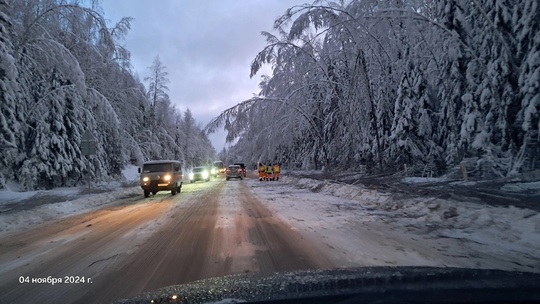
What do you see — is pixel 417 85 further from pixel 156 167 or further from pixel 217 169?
pixel 217 169

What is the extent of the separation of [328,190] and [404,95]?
7141 millimetres

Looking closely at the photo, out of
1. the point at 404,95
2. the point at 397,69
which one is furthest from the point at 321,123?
the point at 404,95

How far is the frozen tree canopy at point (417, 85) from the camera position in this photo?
13.4 meters

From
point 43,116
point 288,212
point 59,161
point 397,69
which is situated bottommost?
point 288,212

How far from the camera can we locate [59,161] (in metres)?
21.6

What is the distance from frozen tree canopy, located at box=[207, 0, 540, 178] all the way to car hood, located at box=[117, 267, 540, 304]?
37.6ft

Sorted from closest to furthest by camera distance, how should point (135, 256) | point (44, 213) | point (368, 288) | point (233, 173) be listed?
point (368, 288) < point (135, 256) < point (44, 213) < point (233, 173)

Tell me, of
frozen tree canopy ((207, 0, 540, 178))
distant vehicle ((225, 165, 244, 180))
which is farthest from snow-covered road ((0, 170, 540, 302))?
distant vehicle ((225, 165, 244, 180))

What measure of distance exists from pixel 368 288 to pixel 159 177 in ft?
65.8

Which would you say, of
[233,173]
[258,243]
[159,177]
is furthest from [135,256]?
[233,173]

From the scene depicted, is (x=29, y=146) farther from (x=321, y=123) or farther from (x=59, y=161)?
(x=321, y=123)

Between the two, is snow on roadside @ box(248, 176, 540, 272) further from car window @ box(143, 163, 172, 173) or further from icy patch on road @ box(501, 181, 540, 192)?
car window @ box(143, 163, 172, 173)

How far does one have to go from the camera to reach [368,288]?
310 centimetres

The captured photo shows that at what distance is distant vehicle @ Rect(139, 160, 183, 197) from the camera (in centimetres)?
2142
